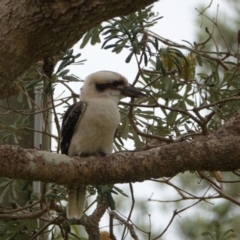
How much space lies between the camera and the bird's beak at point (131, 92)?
233 centimetres

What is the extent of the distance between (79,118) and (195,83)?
16.6 inches

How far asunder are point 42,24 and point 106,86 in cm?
97

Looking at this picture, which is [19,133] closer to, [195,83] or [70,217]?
[70,217]

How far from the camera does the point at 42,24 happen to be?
1476mm

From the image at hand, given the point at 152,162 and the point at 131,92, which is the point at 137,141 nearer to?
the point at 131,92

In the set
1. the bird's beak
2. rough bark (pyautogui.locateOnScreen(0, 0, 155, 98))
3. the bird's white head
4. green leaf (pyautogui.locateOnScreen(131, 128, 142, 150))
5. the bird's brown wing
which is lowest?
rough bark (pyautogui.locateOnScreen(0, 0, 155, 98))

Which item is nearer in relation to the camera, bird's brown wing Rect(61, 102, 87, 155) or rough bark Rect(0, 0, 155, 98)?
rough bark Rect(0, 0, 155, 98)

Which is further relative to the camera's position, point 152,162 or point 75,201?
point 75,201

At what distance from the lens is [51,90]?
85.3 inches

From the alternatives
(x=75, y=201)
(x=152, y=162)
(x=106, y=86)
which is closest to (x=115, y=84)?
(x=106, y=86)

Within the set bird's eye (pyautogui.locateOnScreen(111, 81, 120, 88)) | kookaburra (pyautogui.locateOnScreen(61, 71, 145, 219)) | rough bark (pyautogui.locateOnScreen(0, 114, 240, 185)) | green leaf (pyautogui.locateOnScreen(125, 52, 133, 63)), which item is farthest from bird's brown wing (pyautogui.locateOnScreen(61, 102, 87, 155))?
rough bark (pyautogui.locateOnScreen(0, 114, 240, 185))

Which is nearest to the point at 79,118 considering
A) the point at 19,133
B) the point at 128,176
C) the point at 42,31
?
the point at 19,133

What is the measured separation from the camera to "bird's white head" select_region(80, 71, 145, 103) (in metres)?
2.40

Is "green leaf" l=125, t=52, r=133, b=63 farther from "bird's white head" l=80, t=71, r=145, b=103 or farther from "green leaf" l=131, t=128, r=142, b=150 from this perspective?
"green leaf" l=131, t=128, r=142, b=150
